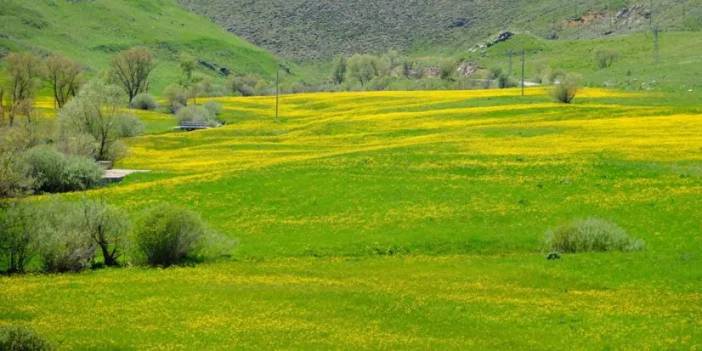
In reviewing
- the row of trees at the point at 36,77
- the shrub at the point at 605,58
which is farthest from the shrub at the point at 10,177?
the shrub at the point at 605,58

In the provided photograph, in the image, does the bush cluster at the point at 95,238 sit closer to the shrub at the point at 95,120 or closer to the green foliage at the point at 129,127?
the shrub at the point at 95,120

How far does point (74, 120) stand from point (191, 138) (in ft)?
66.7

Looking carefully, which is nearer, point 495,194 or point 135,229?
point 135,229

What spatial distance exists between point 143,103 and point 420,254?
332 ft

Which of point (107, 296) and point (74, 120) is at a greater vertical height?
point (74, 120)

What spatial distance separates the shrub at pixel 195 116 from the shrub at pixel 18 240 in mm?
71916

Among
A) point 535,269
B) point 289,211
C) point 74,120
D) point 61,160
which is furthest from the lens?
point 74,120

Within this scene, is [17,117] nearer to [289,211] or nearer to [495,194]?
[289,211]

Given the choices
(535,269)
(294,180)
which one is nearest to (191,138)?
(294,180)

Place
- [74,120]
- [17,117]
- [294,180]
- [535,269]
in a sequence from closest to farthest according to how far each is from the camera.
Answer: [535,269]
[294,180]
[74,120]
[17,117]

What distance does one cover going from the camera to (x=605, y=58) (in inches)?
6860

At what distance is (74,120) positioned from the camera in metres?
74.6

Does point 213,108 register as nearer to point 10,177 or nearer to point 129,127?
point 129,127

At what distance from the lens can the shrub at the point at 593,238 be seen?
38875 millimetres
